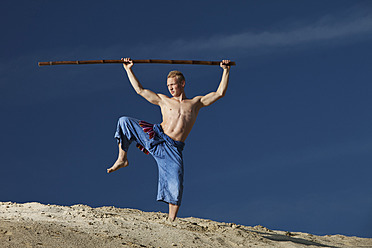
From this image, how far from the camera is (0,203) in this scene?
1048 cm

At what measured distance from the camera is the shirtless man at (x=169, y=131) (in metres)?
9.90

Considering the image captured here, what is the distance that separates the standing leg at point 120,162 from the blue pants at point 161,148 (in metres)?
0.08

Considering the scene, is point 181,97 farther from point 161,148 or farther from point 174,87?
point 161,148

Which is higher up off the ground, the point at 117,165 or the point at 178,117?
the point at 178,117

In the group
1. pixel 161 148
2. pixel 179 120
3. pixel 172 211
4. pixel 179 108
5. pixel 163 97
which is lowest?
pixel 172 211

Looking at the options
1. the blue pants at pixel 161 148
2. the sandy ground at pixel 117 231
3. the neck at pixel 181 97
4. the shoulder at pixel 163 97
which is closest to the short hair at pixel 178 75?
the neck at pixel 181 97

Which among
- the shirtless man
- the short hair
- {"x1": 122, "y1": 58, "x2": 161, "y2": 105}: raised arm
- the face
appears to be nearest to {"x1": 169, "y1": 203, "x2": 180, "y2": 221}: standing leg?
the shirtless man

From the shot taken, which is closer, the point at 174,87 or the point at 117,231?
the point at 117,231

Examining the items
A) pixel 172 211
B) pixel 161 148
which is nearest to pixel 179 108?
pixel 161 148

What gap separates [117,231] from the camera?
28.7ft

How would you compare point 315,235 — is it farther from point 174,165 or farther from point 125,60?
point 125,60

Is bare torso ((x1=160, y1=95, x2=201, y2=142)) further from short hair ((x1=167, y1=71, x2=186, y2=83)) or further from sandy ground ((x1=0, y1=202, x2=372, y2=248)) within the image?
sandy ground ((x1=0, y1=202, x2=372, y2=248))

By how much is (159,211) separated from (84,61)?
3.42 metres

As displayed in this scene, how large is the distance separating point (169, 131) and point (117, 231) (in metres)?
2.12
